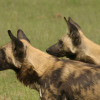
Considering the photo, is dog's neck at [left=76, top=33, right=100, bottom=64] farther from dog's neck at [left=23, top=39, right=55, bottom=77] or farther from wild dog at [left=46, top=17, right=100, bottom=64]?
dog's neck at [left=23, top=39, right=55, bottom=77]

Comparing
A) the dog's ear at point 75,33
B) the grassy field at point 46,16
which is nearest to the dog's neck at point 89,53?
the dog's ear at point 75,33

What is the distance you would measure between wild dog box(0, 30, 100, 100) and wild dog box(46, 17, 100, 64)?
5.53 feet

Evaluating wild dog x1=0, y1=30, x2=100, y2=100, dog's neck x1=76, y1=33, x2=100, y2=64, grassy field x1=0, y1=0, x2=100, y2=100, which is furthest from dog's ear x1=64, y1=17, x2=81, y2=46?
grassy field x1=0, y1=0, x2=100, y2=100

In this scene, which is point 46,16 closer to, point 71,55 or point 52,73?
point 71,55

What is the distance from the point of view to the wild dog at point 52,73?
3773 millimetres

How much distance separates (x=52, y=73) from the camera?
12.8 feet

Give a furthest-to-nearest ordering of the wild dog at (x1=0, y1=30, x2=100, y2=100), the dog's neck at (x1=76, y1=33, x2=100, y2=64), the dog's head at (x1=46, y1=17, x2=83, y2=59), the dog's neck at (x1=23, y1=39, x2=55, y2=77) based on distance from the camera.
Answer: the dog's head at (x1=46, y1=17, x2=83, y2=59) < the dog's neck at (x1=76, y1=33, x2=100, y2=64) < the dog's neck at (x1=23, y1=39, x2=55, y2=77) < the wild dog at (x1=0, y1=30, x2=100, y2=100)

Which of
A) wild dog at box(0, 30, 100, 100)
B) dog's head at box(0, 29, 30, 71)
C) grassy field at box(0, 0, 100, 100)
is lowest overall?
grassy field at box(0, 0, 100, 100)

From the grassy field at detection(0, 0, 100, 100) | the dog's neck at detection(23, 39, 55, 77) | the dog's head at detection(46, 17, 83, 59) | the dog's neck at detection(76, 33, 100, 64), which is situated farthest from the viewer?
the grassy field at detection(0, 0, 100, 100)

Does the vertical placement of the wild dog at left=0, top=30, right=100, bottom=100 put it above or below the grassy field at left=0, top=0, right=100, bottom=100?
above

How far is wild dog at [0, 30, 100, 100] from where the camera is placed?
3773mm

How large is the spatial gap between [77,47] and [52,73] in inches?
83.2

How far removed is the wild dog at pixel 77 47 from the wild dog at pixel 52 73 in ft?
5.53

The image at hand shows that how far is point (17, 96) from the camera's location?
5121 mm
